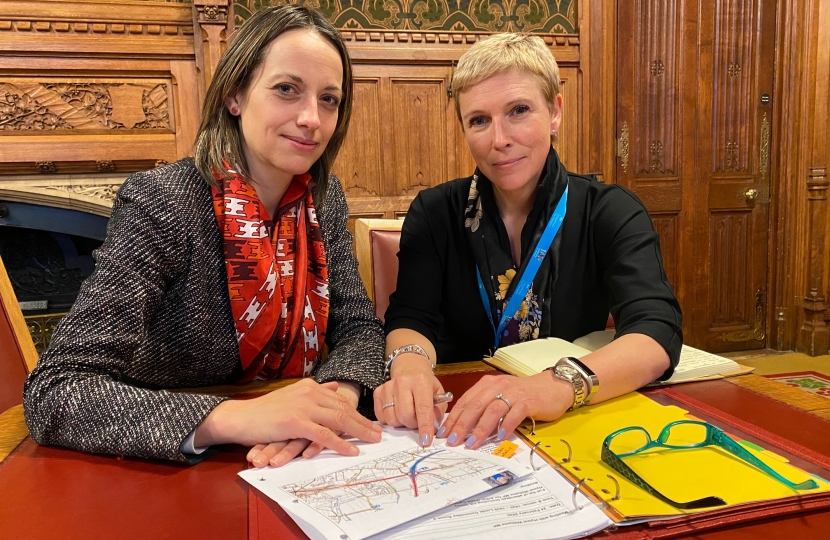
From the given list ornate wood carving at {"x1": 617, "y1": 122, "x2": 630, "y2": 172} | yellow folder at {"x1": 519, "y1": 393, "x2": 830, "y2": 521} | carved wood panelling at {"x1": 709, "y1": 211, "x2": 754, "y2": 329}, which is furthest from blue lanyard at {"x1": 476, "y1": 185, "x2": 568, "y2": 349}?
carved wood panelling at {"x1": 709, "y1": 211, "x2": 754, "y2": 329}

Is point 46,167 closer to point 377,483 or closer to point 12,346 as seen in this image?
point 12,346

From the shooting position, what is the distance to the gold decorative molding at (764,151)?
153 inches

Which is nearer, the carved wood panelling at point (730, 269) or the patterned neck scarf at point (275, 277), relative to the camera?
the patterned neck scarf at point (275, 277)

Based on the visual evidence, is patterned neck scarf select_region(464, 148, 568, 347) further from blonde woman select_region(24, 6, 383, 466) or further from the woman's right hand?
the woman's right hand

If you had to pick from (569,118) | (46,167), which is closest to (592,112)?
(569,118)

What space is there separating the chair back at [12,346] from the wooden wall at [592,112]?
205cm

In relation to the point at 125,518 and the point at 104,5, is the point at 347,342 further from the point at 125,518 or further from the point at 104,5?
the point at 104,5

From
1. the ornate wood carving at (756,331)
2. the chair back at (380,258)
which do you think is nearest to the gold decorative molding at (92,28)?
the chair back at (380,258)

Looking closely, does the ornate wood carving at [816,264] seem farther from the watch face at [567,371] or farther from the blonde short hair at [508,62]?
the watch face at [567,371]

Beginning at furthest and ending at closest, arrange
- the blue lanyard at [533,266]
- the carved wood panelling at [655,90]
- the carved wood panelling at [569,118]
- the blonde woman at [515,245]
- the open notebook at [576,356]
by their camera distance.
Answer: the carved wood panelling at [655,90] < the carved wood panelling at [569,118] < the blue lanyard at [533,266] < the blonde woman at [515,245] < the open notebook at [576,356]

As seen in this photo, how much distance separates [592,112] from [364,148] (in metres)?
1.37

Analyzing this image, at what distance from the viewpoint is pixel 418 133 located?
132 inches

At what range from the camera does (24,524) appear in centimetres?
64

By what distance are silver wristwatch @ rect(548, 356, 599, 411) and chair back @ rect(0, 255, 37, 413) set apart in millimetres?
999
